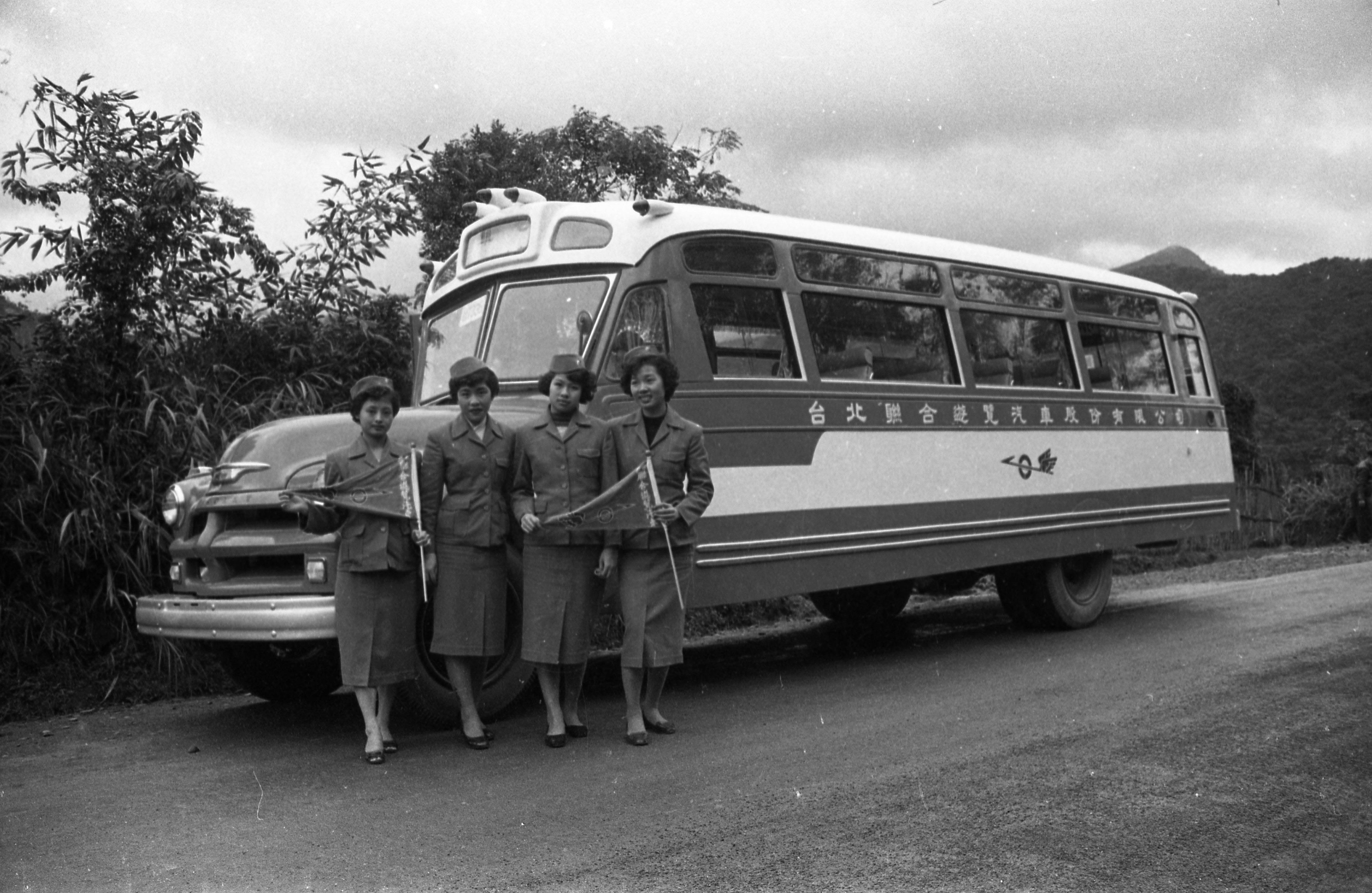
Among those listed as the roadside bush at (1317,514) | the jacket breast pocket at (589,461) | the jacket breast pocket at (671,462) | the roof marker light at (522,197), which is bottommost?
the roadside bush at (1317,514)

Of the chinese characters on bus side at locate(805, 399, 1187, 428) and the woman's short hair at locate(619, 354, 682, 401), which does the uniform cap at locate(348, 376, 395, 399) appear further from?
the chinese characters on bus side at locate(805, 399, 1187, 428)

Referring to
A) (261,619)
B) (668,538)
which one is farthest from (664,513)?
(261,619)

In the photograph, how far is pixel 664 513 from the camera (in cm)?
635

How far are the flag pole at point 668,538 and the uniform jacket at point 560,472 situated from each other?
18 centimetres

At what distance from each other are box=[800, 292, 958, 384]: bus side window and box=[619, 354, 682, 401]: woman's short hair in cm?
186

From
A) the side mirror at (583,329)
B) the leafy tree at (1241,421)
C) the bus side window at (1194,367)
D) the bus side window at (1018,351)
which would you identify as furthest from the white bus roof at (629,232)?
the leafy tree at (1241,421)

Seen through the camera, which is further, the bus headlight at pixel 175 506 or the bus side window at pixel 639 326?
the bus side window at pixel 639 326

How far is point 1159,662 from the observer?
8406 millimetres

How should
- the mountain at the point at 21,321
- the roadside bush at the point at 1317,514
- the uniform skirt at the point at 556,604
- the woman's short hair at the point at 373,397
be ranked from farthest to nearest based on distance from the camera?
the roadside bush at the point at 1317,514 < the mountain at the point at 21,321 < the uniform skirt at the point at 556,604 < the woman's short hair at the point at 373,397

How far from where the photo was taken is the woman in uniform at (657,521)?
645 centimetres

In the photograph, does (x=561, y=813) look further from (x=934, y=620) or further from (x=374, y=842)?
(x=934, y=620)

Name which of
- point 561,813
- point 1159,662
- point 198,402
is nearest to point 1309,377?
point 1159,662

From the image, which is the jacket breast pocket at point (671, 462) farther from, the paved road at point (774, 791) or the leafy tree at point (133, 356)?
the leafy tree at point (133, 356)

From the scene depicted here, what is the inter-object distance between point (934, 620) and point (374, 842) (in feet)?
26.2
